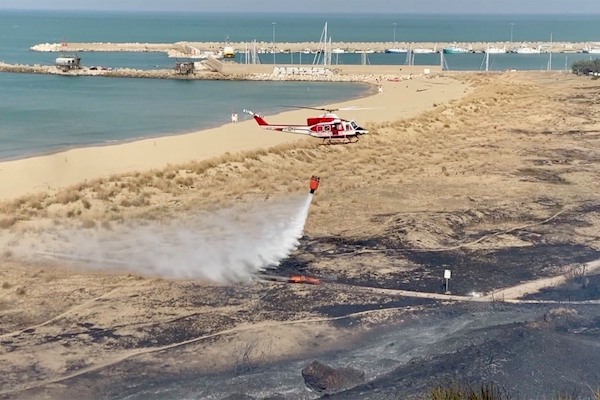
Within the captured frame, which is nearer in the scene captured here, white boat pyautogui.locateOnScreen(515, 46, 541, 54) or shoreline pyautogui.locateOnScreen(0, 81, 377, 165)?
shoreline pyautogui.locateOnScreen(0, 81, 377, 165)

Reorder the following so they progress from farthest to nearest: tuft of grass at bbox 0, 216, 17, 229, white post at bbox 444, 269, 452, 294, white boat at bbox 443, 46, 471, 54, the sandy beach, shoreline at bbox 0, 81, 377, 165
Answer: white boat at bbox 443, 46, 471, 54 < shoreline at bbox 0, 81, 377, 165 < tuft of grass at bbox 0, 216, 17, 229 < white post at bbox 444, 269, 452, 294 < the sandy beach

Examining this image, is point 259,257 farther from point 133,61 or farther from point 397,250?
point 133,61

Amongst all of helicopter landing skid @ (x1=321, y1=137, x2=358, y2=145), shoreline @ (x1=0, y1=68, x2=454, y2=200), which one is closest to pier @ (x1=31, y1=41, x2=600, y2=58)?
shoreline @ (x1=0, y1=68, x2=454, y2=200)

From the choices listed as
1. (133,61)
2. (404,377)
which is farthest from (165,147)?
(133,61)

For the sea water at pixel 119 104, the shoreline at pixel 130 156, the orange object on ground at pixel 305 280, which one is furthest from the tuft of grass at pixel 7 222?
the sea water at pixel 119 104

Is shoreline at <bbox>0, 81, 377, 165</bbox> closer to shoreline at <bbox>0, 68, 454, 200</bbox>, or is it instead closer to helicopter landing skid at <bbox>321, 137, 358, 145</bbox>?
shoreline at <bbox>0, 68, 454, 200</bbox>

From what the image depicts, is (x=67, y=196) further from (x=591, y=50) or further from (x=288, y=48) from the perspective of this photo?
(x=591, y=50)

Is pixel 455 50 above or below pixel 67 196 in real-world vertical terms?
above

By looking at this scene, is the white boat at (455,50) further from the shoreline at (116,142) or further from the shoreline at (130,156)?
the shoreline at (130,156)

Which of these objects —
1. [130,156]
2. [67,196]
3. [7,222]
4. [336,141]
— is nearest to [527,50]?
[336,141]
